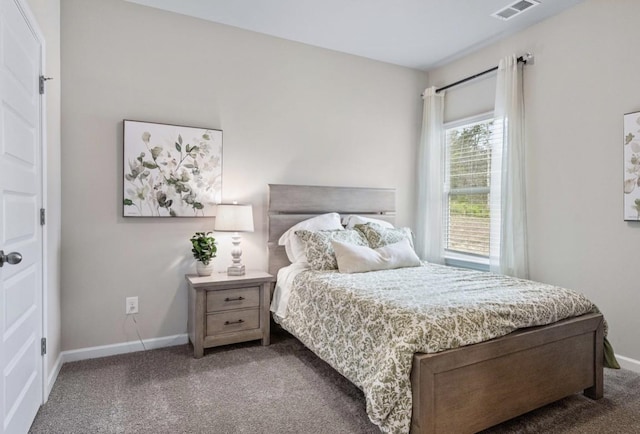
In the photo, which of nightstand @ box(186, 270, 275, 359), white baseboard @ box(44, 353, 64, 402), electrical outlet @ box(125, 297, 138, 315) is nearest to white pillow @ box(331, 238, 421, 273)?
nightstand @ box(186, 270, 275, 359)

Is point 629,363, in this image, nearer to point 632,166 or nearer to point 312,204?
point 632,166

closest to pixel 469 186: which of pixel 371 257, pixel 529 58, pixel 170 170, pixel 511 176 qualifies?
pixel 511 176

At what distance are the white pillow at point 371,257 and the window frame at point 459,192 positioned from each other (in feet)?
3.09

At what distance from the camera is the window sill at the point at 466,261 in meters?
3.71

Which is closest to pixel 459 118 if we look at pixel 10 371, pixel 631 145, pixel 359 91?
pixel 359 91

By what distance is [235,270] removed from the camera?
3051mm

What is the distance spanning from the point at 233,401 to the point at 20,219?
1462 millimetres

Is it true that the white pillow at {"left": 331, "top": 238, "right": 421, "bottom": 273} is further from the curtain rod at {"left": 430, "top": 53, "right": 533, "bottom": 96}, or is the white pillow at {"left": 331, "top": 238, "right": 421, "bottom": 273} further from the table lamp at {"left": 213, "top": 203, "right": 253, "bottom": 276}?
the curtain rod at {"left": 430, "top": 53, "right": 533, "bottom": 96}

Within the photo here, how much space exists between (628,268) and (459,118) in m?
2.07

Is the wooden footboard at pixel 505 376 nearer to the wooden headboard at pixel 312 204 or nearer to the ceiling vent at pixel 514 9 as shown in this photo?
the wooden headboard at pixel 312 204

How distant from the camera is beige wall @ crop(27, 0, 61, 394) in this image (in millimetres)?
2236

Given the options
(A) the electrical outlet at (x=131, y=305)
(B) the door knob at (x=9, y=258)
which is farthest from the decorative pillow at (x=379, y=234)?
(B) the door knob at (x=9, y=258)

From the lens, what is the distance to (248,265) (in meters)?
3.37

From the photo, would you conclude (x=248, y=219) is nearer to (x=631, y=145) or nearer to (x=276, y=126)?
(x=276, y=126)
